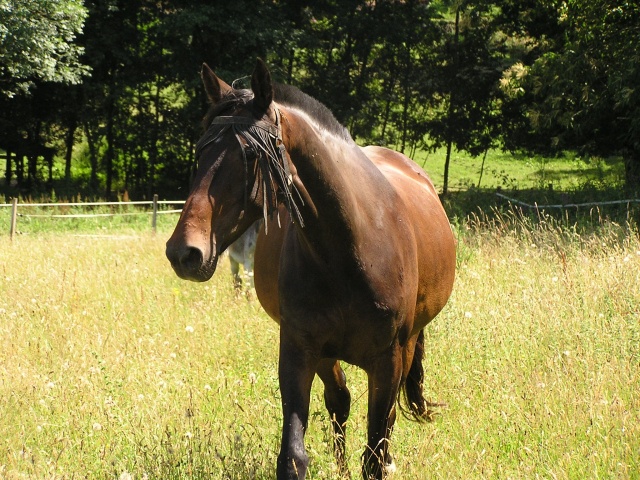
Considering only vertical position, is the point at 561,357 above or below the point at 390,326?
below

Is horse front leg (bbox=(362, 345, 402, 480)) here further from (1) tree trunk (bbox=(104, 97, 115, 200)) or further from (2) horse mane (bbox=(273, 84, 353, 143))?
(1) tree trunk (bbox=(104, 97, 115, 200))

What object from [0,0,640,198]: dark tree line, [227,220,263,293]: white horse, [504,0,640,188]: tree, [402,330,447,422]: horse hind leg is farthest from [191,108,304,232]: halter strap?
[0,0,640,198]: dark tree line

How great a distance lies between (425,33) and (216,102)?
26.6m

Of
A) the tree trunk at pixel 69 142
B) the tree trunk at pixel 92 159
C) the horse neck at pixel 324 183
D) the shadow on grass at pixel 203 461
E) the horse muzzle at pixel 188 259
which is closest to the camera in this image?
the horse muzzle at pixel 188 259

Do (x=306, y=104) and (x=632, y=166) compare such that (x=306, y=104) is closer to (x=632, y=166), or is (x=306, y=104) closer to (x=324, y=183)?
(x=324, y=183)

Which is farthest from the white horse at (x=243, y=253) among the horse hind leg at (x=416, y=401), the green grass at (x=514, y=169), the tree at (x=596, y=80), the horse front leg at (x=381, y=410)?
the green grass at (x=514, y=169)

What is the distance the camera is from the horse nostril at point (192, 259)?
273cm

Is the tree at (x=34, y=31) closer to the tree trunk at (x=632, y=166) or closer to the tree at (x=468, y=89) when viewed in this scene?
the tree at (x=468, y=89)

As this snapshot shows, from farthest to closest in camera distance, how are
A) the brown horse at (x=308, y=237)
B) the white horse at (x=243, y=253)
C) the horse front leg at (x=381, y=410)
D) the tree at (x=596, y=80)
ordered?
1. the tree at (x=596, y=80)
2. the white horse at (x=243, y=253)
3. the horse front leg at (x=381, y=410)
4. the brown horse at (x=308, y=237)

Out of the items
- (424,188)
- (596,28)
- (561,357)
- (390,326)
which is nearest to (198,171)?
(390,326)

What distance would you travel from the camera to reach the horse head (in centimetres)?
278

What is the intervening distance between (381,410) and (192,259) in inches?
59.9

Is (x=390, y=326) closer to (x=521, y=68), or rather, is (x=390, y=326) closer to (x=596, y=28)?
(x=596, y=28)

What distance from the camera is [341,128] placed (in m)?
3.71
